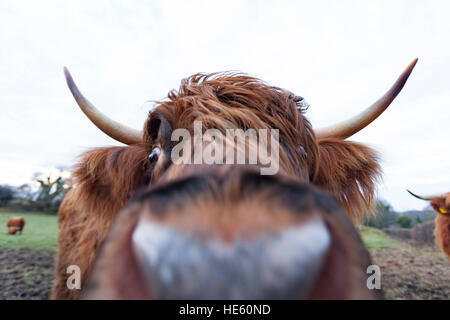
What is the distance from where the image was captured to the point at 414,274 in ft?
26.5

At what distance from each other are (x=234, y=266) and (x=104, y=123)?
2.56 meters

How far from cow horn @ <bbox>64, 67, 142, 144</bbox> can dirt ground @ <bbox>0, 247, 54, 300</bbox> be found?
162 inches

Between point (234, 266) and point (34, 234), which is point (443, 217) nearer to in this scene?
point (234, 266)

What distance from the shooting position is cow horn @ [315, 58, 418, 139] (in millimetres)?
2406

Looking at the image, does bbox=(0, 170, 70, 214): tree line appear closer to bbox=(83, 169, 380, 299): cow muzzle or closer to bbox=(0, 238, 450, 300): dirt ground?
bbox=(0, 238, 450, 300): dirt ground

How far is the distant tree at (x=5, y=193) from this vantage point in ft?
32.3

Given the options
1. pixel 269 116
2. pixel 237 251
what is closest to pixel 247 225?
pixel 237 251

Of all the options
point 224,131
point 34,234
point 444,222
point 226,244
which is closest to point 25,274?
point 34,234

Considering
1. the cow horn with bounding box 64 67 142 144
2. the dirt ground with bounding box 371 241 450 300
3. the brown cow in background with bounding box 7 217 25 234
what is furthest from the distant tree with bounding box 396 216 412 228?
the cow horn with bounding box 64 67 142 144

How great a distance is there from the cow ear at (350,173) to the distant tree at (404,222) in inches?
1017

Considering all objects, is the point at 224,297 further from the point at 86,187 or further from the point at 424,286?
the point at 424,286
